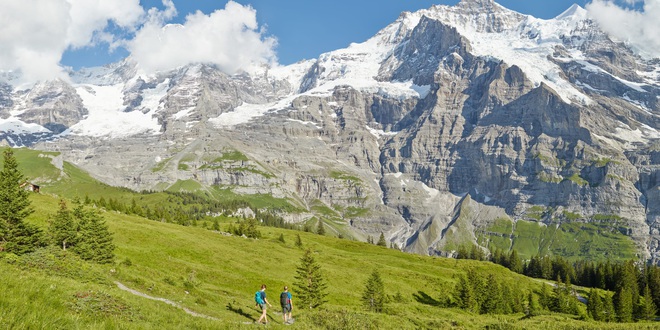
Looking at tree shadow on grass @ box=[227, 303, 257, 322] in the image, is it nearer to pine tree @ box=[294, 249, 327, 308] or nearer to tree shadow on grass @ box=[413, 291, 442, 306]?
pine tree @ box=[294, 249, 327, 308]

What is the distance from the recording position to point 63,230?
48969 millimetres

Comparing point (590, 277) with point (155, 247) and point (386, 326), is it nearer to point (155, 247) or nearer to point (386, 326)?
point (155, 247)

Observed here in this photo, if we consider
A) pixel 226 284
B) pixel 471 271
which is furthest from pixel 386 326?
pixel 471 271

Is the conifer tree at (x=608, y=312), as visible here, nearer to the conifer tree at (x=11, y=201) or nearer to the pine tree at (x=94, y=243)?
the pine tree at (x=94, y=243)

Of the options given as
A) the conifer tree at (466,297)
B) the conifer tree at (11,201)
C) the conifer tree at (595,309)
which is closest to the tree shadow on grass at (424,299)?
the conifer tree at (466,297)

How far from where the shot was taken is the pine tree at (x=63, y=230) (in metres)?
48.0

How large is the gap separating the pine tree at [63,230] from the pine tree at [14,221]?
3.39 meters

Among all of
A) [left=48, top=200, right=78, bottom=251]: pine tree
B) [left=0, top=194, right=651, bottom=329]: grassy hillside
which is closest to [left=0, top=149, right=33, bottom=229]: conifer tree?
[left=48, top=200, right=78, bottom=251]: pine tree

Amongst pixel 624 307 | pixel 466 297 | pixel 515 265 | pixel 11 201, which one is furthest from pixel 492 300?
pixel 515 265

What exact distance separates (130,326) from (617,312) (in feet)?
360

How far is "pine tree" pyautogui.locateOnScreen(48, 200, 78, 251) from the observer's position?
48.0 metres

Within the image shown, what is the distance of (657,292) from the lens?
123 meters

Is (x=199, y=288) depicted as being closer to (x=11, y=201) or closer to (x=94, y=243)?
(x=94, y=243)

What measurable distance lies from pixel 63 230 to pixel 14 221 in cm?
653
